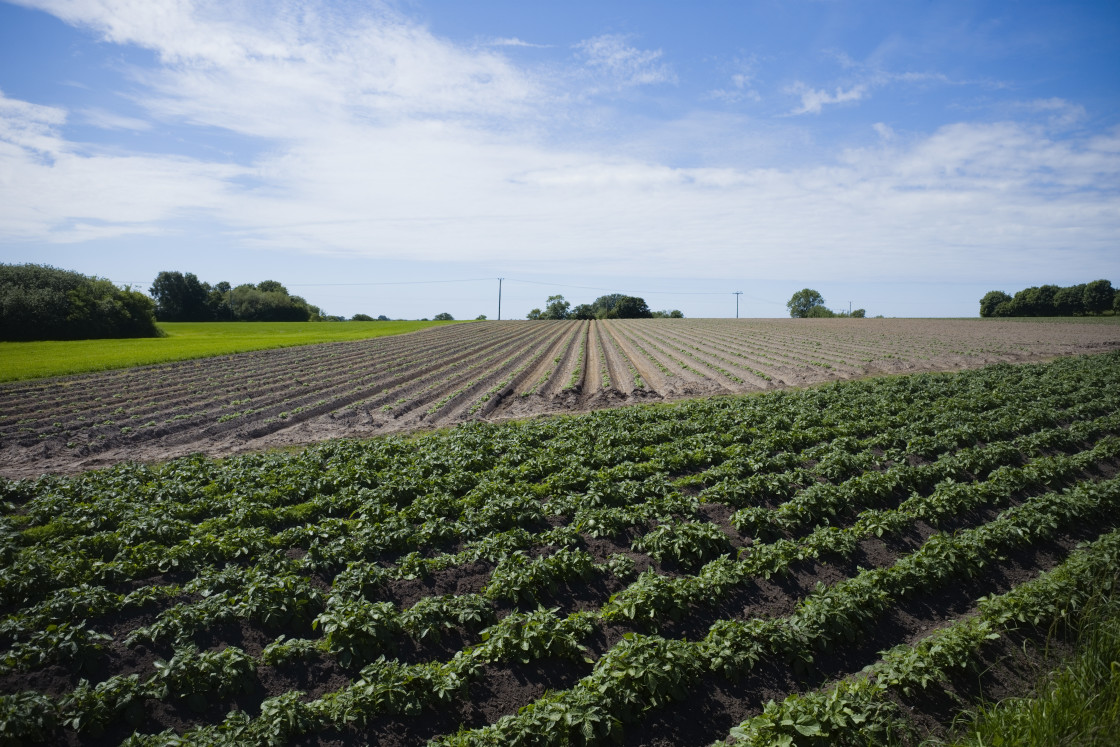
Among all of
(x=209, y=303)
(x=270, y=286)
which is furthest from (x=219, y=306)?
(x=270, y=286)

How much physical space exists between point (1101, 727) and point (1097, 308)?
121 metres

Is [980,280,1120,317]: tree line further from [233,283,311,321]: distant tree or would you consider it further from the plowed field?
[233,283,311,321]: distant tree

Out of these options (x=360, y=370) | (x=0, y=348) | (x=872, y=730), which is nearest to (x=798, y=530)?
(x=872, y=730)

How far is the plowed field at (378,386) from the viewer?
1867cm

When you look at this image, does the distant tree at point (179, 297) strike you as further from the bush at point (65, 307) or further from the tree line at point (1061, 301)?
the tree line at point (1061, 301)

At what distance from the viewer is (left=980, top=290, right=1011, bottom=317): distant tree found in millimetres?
107769

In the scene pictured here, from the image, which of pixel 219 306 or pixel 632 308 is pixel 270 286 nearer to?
pixel 219 306

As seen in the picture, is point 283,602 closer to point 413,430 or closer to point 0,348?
point 413,430

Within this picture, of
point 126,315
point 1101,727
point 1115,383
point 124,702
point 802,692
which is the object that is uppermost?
point 126,315

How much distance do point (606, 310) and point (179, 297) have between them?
312ft

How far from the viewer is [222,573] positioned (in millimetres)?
8352

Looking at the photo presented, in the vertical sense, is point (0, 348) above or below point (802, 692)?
above

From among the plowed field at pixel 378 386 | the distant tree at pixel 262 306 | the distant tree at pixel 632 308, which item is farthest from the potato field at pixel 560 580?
the distant tree at pixel 632 308

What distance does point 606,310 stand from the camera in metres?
146
